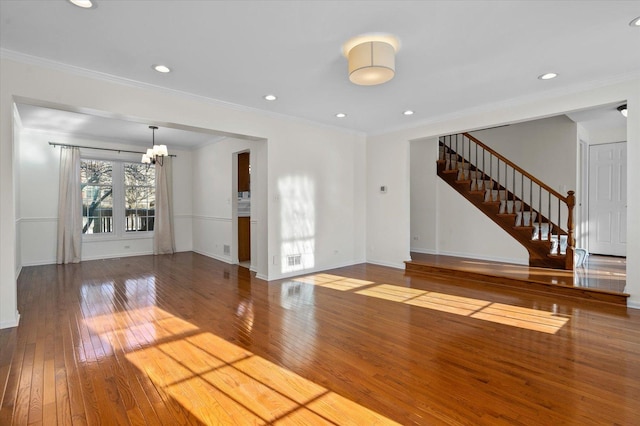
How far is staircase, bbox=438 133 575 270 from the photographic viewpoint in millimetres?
5391

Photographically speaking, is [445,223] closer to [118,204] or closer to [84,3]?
[84,3]

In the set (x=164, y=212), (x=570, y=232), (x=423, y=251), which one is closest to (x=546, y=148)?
(x=570, y=232)

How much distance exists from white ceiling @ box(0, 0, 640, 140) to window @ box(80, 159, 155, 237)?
477 centimetres

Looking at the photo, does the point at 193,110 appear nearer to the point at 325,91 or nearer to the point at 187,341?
the point at 325,91

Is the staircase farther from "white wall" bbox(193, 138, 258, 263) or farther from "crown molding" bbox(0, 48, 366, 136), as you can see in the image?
"white wall" bbox(193, 138, 258, 263)

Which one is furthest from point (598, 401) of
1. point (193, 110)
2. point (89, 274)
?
point (89, 274)

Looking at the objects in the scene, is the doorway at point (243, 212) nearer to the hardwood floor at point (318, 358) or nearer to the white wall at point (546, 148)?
the hardwood floor at point (318, 358)

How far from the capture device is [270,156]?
521 centimetres

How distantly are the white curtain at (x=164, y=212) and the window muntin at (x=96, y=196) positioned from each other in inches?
39.1

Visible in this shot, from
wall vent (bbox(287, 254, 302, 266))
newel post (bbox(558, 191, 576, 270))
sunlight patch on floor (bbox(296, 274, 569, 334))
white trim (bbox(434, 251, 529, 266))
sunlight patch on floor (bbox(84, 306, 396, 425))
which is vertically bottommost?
sunlight patch on floor (bbox(84, 306, 396, 425))

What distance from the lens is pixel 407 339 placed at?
2926mm

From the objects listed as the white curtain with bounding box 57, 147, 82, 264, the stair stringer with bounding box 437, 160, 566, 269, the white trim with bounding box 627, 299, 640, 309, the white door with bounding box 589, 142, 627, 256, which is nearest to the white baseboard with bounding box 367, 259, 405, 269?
the stair stringer with bounding box 437, 160, 566, 269

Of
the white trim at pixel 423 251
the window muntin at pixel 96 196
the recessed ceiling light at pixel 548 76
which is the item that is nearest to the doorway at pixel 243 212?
the window muntin at pixel 96 196

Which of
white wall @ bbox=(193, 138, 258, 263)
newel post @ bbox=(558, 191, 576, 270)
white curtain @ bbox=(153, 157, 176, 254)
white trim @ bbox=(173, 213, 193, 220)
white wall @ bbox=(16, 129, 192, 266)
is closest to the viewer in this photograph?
newel post @ bbox=(558, 191, 576, 270)
